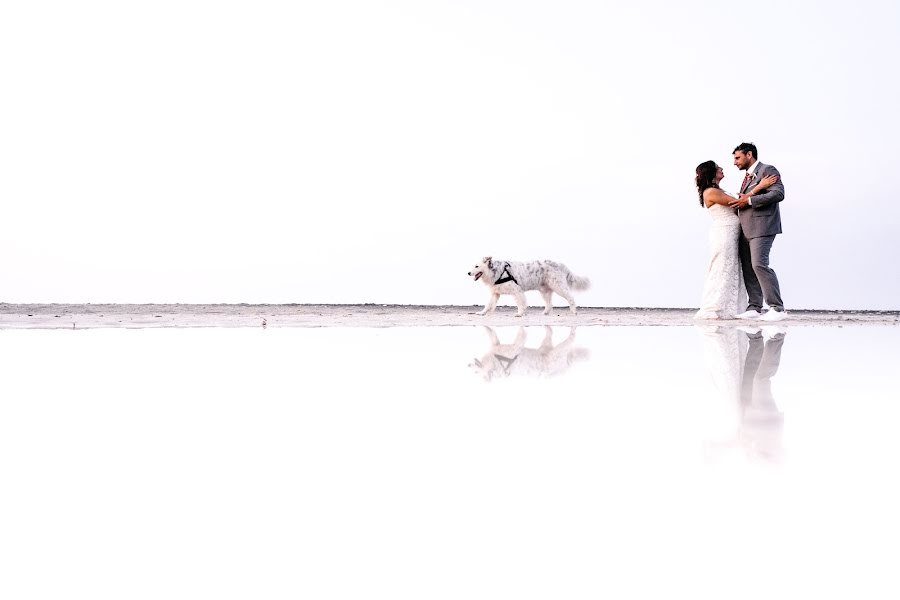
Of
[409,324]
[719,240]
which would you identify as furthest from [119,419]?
[719,240]

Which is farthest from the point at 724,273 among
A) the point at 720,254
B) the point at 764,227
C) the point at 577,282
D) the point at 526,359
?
the point at 526,359

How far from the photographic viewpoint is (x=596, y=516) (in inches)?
60.0

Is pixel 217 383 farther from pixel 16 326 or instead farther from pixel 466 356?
pixel 16 326

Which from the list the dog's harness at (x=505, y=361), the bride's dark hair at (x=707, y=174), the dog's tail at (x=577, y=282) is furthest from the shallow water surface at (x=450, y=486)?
the dog's tail at (x=577, y=282)

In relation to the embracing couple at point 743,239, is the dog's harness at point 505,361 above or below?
below

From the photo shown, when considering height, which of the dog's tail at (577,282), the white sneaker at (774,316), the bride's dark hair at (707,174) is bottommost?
the white sneaker at (774,316)

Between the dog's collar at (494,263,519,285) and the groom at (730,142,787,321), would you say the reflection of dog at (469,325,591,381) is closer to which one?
the groom at (730,142,787,321)

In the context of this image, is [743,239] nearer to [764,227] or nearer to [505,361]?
[764,227]

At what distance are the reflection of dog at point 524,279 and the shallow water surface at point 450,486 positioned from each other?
26.7 feet

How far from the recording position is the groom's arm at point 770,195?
32.8 ft

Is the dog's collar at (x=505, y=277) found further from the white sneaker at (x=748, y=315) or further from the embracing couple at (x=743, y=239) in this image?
the white sneaker at (x=748, y=315)

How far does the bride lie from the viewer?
34.0ft

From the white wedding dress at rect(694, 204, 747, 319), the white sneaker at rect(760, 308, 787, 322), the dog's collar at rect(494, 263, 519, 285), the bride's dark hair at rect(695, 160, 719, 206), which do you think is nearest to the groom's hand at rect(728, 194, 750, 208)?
the white wedding dress at rect(694, 204, 747, 319)

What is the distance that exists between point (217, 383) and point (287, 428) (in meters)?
1.15
